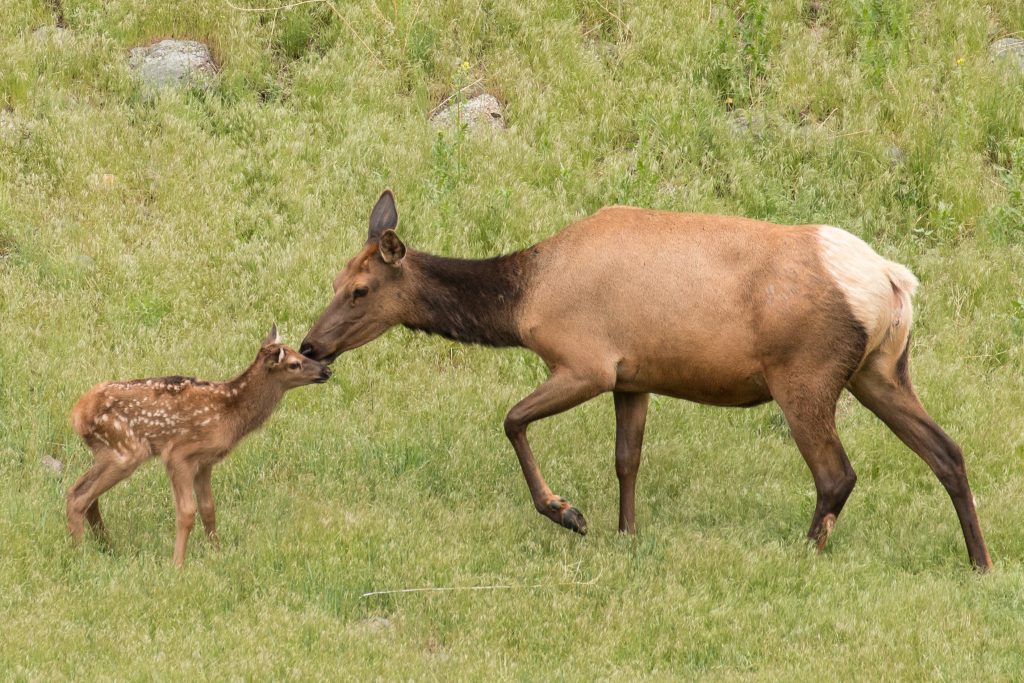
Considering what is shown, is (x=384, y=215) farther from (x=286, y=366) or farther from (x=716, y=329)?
(x=716, y=329)

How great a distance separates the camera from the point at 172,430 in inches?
368

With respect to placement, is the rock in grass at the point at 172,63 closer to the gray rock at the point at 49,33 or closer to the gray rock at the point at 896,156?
the gray rock at the point at 49,33

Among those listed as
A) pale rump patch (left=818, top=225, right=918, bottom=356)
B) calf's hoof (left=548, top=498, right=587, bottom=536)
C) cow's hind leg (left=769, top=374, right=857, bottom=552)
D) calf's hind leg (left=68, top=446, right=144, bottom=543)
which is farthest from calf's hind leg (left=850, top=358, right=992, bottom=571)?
calf's hind leg (left=68, top=446, right=144, bottom=543)

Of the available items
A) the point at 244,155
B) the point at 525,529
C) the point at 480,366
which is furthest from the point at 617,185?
the point at 525,529

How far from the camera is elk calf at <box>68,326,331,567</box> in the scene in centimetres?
924

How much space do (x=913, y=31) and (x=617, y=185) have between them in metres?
4.16

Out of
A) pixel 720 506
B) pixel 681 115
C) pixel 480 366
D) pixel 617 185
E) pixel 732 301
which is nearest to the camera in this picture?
pixel 732 301

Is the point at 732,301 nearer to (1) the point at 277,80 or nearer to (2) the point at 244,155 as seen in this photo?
(2) the point at 244,155

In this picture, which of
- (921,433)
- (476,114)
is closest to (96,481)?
(921,433)

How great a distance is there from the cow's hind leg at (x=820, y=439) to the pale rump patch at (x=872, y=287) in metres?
0.44

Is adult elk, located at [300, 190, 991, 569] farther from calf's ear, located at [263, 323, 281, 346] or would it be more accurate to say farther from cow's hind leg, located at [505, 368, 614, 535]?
calf's ear, located at [263, 323, 281, 346]

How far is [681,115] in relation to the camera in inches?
581

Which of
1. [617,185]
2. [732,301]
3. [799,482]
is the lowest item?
[799,482]

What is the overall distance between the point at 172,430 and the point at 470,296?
240 cm
